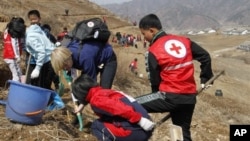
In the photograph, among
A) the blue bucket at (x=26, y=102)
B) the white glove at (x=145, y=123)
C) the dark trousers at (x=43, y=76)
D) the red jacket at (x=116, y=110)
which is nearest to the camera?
the red jacket at (x=116, y=110)

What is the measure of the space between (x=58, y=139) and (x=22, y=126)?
0.45 metres

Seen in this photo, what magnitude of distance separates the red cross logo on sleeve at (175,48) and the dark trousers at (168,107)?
43cm

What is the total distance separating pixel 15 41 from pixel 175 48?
8.17ft

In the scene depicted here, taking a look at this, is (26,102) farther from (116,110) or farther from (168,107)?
(168,107)

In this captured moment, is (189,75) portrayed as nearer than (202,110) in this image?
Yes

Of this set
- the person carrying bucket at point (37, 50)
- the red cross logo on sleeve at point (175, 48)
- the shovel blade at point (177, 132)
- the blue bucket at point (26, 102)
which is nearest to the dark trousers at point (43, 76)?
the person carrying bucket at point (37, 50)

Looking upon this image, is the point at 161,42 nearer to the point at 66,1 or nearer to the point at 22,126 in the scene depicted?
the point at 22,126

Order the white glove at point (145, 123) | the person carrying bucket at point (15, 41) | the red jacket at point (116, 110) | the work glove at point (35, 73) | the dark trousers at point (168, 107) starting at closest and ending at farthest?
the red jacket at point (116, 110) → the white glove at point (145, 123) → the dark trousers at point (168, 107) → the work glove at point (35, 73) → the person carrying bucket at point (15, 41)

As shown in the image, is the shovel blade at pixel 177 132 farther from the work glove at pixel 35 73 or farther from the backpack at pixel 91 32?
the work glove at pixel 35 73

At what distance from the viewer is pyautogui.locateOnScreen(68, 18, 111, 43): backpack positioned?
4781 millimetres

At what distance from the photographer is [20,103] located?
4797 mm

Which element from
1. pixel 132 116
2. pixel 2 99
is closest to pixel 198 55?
pixel 132 116

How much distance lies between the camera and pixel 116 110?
149 inches

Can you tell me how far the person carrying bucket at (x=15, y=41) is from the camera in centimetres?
573
